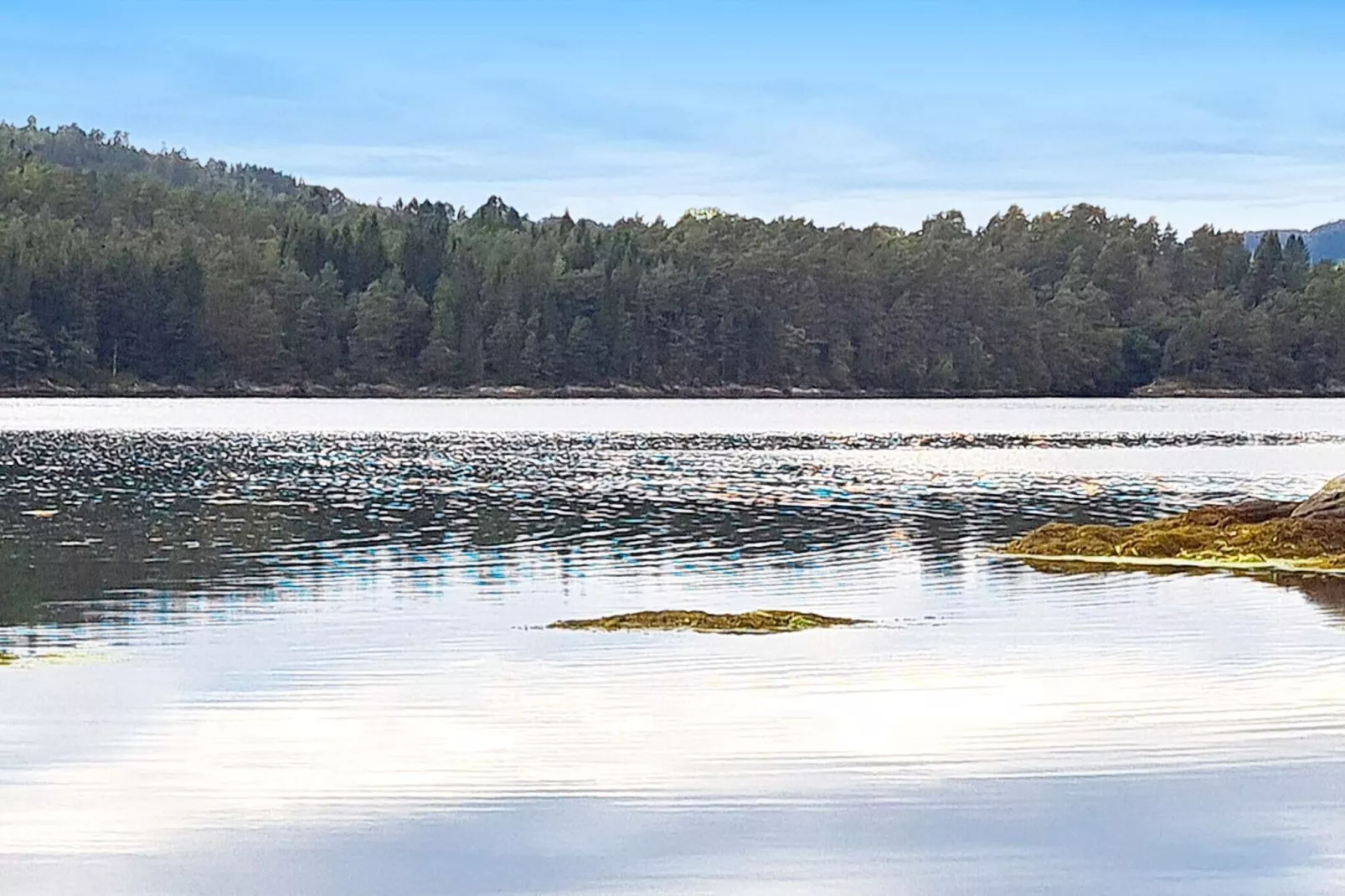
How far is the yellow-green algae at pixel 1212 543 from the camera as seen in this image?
94.1 ft

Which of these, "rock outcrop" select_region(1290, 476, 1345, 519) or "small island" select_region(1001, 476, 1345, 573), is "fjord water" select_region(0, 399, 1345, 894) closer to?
"small island" select_region(1001, 476, 1345, 573)

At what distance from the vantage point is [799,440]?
295 feet

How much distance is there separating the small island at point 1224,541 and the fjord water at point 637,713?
4.45 feet

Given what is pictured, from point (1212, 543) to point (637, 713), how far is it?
16014 millimetres

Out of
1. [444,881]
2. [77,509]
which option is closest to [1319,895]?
[444,881]

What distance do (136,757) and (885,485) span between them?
40066 millimetres

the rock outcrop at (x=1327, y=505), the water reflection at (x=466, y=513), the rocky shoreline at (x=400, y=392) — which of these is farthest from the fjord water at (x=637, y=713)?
the rocky shoreline at (x=400, y=392)

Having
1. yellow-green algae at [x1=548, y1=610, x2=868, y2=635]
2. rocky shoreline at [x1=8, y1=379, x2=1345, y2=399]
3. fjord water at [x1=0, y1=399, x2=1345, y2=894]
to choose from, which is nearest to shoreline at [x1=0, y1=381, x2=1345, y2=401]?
rocky shoreline at [x1=8, y1=379, x2=1345, y2=399]

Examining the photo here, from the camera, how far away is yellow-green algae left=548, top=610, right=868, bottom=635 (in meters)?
21.2

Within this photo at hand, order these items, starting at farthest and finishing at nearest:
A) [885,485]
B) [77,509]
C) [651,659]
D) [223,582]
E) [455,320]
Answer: [455,320] < [885,485] < [77,509] < [223,582] < [651,659]

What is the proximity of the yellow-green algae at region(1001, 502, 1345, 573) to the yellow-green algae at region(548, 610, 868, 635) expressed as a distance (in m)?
8.47

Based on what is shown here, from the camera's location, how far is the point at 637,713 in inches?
622

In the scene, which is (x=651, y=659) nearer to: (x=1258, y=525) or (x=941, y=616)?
(x=941, y=616)

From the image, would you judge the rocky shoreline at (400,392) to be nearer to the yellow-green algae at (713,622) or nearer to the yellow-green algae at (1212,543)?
the yellow-green algae at (1212,543)
